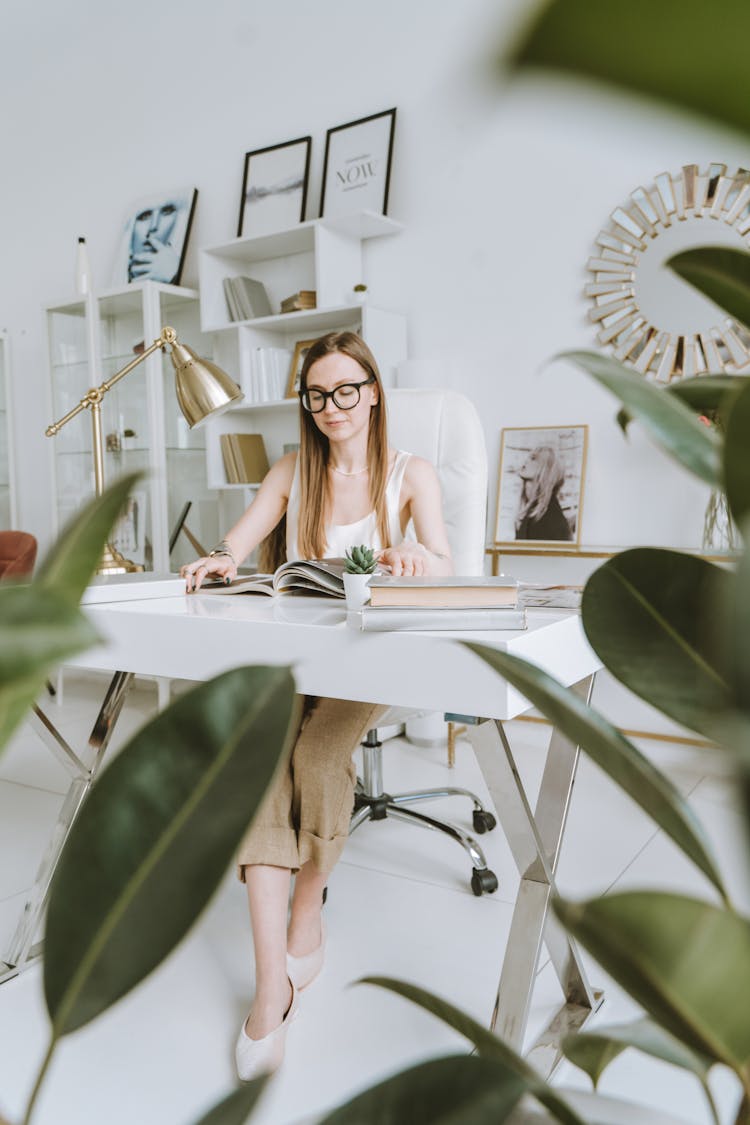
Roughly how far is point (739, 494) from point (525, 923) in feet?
3.74

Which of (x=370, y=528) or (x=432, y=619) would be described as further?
(x=370, y=528)

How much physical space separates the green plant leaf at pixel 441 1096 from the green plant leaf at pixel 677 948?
0.21 ft

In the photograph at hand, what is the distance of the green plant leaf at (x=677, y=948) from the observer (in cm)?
21

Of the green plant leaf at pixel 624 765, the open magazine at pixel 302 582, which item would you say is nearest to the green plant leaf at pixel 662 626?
the green plant leaf at pixel 624 765

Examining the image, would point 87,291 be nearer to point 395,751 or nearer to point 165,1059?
point 395,751

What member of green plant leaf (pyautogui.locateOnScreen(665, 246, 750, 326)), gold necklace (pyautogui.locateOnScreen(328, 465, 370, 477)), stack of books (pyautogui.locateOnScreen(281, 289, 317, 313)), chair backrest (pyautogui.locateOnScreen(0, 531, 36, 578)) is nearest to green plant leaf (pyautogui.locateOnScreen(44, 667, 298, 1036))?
green plant leaf (pyautogui.locateOnScreen(665, 246, 750, 326))

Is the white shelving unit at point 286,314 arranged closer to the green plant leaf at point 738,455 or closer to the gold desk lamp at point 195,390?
the gold desk lamp at point 195,390

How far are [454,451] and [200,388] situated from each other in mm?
792

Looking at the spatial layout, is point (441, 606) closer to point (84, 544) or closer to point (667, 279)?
point (84, 544)

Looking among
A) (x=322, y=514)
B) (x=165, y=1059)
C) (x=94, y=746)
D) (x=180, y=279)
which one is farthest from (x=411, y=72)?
(x=165, y=1059)

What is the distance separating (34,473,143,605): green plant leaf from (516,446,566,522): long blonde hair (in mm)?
3042

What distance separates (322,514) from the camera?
7.34 feet

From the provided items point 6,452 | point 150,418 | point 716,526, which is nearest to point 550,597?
point 716,526

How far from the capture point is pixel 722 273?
0.32m
